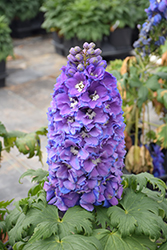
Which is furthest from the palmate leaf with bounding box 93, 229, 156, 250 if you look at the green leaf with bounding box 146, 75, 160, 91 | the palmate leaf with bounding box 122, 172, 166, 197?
the green leaf with bounding box 146, 75, 160, 91

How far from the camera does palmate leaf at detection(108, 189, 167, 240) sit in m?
1.60

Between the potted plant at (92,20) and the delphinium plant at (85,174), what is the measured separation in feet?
17.6

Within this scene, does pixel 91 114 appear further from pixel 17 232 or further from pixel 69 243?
pixel 17 232

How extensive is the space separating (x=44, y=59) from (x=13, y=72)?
1035 millimetres

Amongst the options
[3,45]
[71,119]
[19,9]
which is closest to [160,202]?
[71,119]

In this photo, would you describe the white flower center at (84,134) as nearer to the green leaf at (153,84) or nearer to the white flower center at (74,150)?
the white flower center at (74,150)

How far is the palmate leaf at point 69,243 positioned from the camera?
1.51 metres

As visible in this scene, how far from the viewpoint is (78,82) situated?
1618 mm

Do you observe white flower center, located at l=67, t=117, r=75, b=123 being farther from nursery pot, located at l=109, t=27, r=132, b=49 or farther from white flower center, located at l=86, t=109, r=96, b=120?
nursery pot, located at l=109, t=27, r=132, b=49

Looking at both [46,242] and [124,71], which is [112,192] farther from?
[124,71]

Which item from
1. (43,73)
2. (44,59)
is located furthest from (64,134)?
(44,59)

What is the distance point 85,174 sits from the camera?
1.66 meters

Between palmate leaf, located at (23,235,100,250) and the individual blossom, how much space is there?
19 cm

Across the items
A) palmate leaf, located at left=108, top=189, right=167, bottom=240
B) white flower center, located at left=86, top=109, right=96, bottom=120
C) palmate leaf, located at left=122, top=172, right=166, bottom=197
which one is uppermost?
white flower center, located at left=86, top=109, right=96, bottom=120
